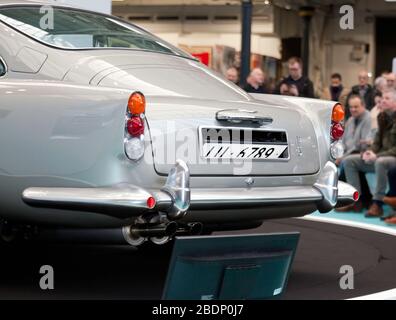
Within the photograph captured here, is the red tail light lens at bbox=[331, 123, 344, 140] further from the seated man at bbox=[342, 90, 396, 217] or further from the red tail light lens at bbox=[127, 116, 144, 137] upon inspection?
the seated man at bbox=[342, 90, 396, 217]

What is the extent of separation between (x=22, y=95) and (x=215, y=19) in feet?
63.7

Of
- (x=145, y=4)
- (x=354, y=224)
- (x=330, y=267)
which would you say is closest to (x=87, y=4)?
(x=354, y=224)

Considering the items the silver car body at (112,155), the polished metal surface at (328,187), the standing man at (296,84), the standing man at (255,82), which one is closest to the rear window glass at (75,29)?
the silver car body at (112,155)

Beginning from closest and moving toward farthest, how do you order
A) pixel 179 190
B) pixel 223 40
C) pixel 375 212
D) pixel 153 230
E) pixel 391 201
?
pixel 179 190
pixel 153 230
pixel 391 201
pixel 375 212
pixel 223 40

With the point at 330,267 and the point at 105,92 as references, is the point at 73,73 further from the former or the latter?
the point at 330,267

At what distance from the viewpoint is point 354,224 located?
8.55m

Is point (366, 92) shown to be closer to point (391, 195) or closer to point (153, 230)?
point (391, 195)

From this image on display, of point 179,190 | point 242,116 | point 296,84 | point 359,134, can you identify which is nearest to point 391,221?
point 359,134

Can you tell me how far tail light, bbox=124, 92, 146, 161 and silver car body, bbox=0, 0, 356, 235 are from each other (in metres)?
0.03

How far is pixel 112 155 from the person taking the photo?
14.9 ft

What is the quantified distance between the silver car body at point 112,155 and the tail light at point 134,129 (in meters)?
0.03

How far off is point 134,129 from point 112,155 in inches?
6.8
